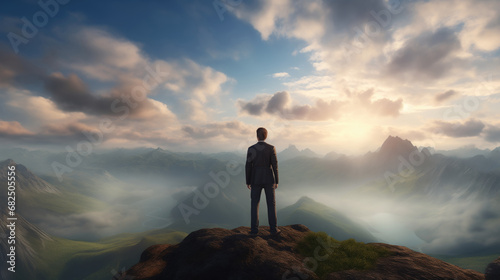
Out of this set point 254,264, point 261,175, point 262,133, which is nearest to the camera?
point 254,264

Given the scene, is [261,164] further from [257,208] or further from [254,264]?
[254,264]

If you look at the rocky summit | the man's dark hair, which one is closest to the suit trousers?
the rocky summit

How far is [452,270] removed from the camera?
26.8ft

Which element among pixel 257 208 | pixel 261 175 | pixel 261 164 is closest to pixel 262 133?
pixel 261 164

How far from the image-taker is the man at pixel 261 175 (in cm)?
1111

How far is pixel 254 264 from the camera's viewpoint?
7.79m

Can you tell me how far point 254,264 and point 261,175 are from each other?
4343mm

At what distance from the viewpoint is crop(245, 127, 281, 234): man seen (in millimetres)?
11109

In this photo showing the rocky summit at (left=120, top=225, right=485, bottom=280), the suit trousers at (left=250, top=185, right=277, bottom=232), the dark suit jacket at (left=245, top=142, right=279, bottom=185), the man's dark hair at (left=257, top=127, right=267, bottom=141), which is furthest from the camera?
the man's dark hair at (left=257, top=127, right=267, bottom=141)

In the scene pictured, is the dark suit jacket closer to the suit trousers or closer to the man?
the man

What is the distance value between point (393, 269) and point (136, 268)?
10.2m

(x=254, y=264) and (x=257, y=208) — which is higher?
(x=257, y=208)

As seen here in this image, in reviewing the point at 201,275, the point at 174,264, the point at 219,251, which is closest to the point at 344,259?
the point at 219,251

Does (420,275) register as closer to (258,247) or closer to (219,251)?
(258,247)
